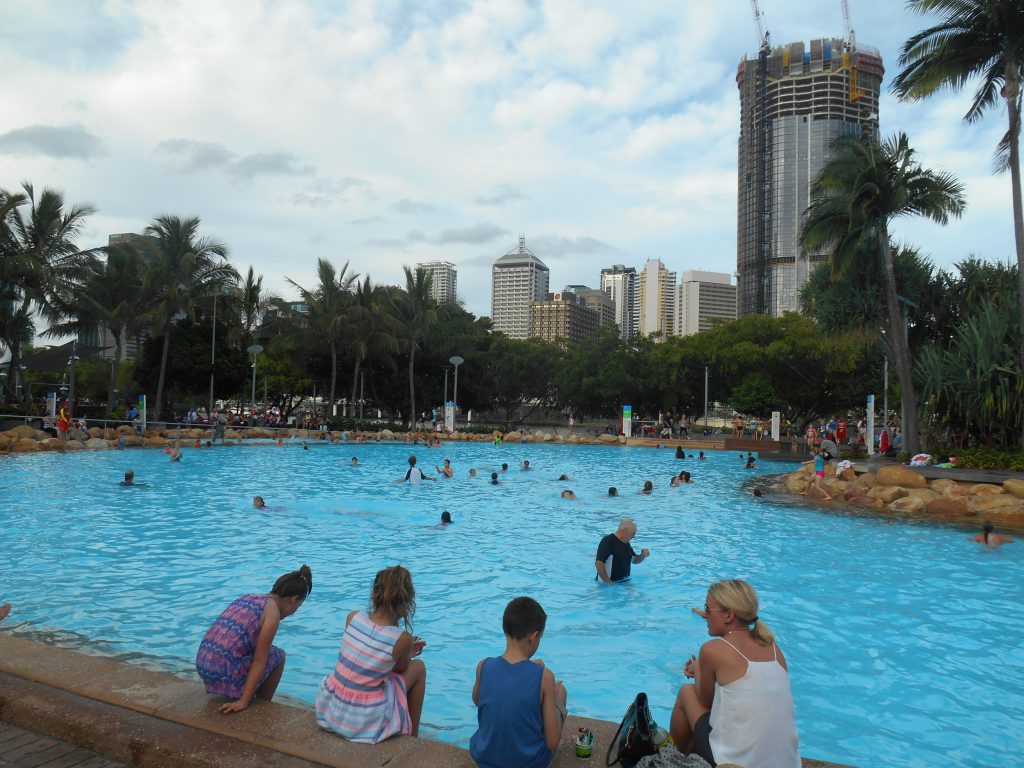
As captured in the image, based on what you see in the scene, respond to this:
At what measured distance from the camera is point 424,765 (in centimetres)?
339

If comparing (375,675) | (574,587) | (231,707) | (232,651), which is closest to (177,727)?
(231,707)

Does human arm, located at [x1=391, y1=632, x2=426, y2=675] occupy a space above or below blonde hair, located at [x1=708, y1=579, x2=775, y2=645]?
below

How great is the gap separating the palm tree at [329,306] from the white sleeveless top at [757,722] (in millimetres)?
40907

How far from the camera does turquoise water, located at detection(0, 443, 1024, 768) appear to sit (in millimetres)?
6062

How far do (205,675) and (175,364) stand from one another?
1492 inches

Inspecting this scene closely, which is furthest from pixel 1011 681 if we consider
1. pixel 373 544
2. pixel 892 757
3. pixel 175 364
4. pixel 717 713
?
pixel 175 364

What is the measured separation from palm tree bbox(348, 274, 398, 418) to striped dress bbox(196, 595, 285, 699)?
128ft

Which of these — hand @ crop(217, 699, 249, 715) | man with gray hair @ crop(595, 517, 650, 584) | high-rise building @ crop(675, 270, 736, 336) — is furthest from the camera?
high-rise building @ crop(675, 270, 736, 336)

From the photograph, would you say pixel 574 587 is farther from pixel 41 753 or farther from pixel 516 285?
pixel 516 285

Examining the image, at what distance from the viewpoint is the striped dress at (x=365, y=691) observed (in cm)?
369

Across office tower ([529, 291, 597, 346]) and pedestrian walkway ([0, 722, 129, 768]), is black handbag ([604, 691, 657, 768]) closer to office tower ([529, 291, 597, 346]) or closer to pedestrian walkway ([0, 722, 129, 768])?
pedestrian walkway ([0, 722, 129, 768])

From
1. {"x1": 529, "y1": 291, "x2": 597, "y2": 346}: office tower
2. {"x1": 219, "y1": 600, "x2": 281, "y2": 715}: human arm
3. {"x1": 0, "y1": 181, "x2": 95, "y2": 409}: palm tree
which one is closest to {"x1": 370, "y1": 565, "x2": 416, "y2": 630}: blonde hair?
{"x1": 219, "y1": 600, "x2": 281, "y2": 715}: human arm

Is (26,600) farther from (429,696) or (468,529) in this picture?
(468,529)

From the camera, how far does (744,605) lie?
3455 mm
